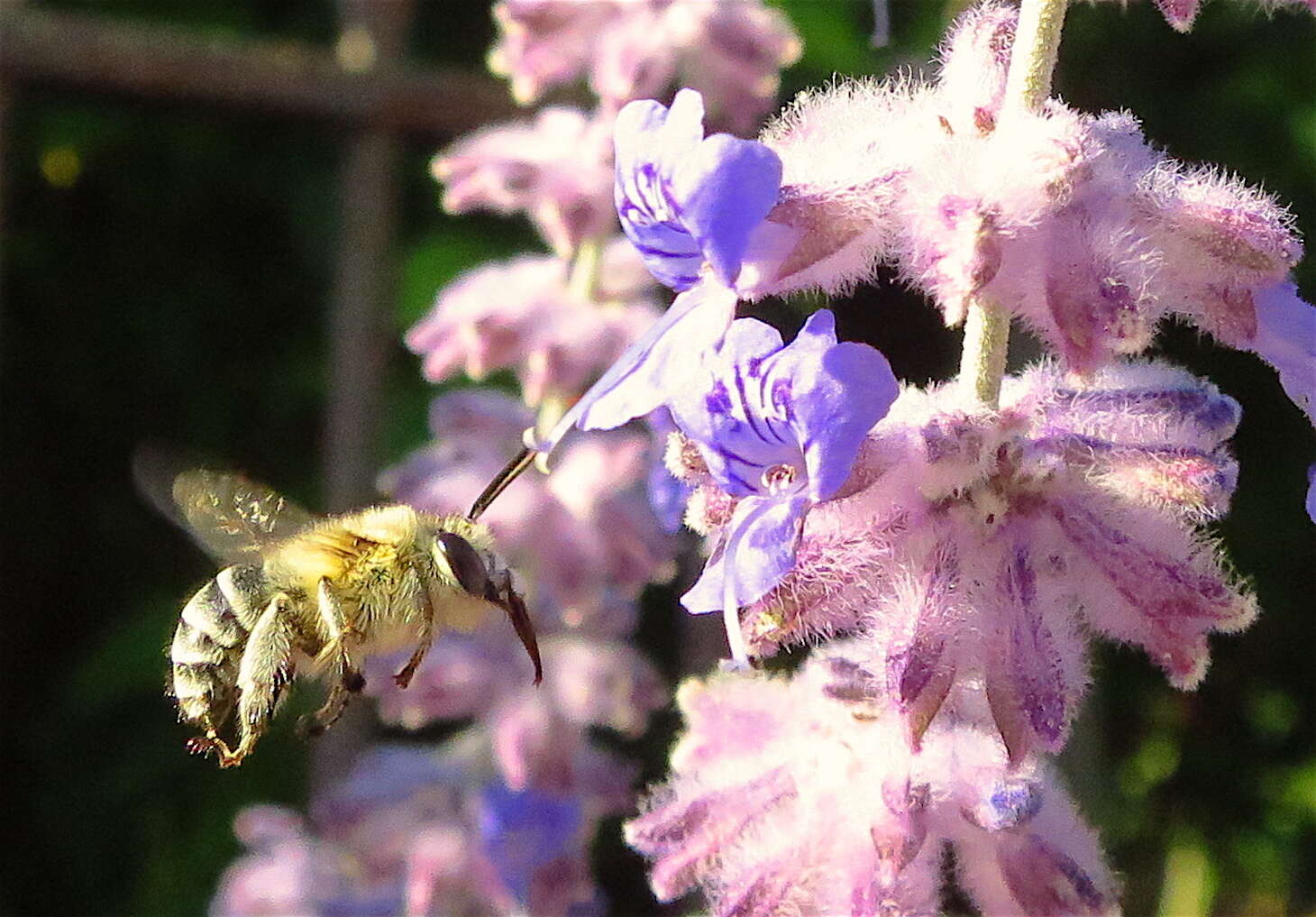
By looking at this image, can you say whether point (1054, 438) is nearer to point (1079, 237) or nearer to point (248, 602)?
point (1079, 237)

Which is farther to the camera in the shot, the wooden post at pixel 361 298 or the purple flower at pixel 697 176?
the wooden post at pixel 361 298

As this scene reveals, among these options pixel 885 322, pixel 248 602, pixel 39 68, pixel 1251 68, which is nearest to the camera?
pixel 248 602

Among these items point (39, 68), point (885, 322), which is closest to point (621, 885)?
point (885, 322)

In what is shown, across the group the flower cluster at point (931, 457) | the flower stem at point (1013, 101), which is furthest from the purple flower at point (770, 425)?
the flower stem at point (1013, 101)

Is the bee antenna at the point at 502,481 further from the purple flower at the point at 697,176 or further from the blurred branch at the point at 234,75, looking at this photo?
the blurred branch at the point at 234,75

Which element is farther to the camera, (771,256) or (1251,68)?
(1251,68)

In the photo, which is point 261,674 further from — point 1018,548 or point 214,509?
point 1018,548

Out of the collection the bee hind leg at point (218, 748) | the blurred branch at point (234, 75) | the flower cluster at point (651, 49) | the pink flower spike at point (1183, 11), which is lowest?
the blurred branch at point (234, 75)

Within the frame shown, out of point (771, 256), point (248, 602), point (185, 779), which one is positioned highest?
point (771, 256)
